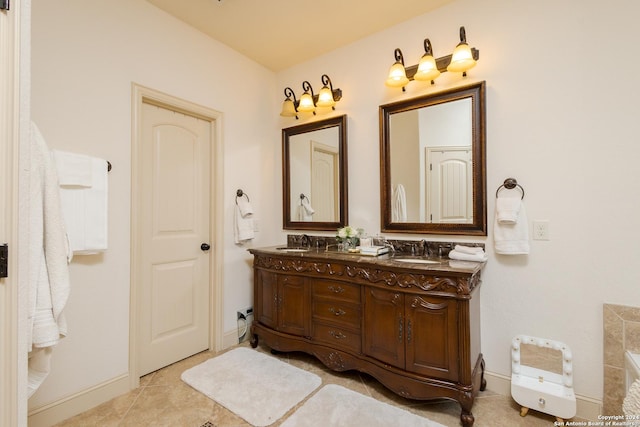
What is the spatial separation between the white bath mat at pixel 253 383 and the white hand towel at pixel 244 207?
129cm

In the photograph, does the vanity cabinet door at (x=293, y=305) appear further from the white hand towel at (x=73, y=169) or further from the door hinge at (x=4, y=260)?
the door hinge at (x=4, y=260)

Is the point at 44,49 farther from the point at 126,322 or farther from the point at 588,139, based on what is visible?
the point at 588,139

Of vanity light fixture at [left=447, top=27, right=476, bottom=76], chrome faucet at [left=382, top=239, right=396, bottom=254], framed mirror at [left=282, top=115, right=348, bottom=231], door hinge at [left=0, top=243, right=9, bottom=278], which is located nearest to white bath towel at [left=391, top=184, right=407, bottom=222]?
chrome faucet at [left=382, top=239, right=396, bottom=254]

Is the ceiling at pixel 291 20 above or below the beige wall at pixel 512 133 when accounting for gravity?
above

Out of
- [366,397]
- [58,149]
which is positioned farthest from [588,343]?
[58,149]

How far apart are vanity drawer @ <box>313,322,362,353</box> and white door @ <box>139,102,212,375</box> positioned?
3.77ft

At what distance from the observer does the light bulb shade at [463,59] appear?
200 centimetres

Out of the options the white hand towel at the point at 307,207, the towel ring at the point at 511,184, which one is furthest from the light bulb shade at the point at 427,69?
the white hand towel at the point at 307,207

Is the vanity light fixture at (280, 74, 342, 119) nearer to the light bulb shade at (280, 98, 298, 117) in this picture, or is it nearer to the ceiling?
the light bulb shade at (280, 98, 298, 117)

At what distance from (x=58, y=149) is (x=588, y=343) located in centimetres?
348

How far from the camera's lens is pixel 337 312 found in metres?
2.19

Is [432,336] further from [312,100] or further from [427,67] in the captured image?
[312,100]

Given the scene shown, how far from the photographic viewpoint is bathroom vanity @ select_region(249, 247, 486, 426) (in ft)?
5.67

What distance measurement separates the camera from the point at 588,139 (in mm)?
1775
